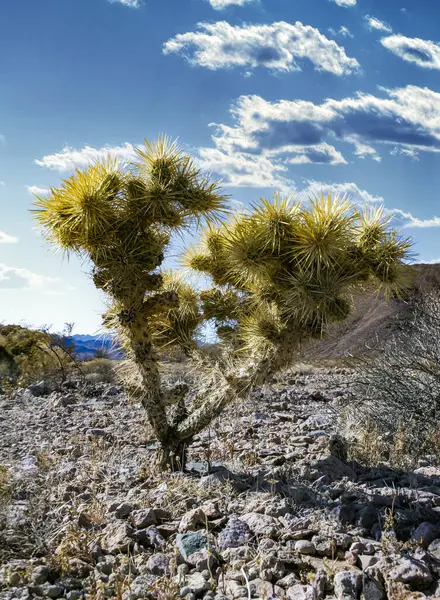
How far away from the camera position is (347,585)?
3.45m

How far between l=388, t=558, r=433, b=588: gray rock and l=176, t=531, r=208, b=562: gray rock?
3.84ft

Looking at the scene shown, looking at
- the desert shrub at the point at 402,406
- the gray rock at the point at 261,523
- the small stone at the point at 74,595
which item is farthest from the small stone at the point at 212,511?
the desert shrub at the point at 402,406

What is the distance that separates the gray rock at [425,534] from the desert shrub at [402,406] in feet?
7.27

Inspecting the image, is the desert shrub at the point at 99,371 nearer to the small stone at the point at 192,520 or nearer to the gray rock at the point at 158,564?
the small stone at the point at 192,520

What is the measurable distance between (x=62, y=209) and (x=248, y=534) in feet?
10.6

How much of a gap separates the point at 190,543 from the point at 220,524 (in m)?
0.42

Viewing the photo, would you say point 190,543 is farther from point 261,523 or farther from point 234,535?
point 261,523

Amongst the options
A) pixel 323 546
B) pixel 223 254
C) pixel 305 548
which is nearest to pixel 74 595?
pixel 305 548

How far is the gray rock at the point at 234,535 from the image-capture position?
4.05 m

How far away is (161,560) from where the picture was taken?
12.8 ft

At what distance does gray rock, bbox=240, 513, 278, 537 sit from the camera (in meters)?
4.12

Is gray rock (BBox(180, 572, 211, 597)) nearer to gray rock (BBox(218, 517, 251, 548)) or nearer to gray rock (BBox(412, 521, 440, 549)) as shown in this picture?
gray rock (BBox(218, 517, 251, 548))

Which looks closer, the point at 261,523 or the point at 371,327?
the point at 261,523

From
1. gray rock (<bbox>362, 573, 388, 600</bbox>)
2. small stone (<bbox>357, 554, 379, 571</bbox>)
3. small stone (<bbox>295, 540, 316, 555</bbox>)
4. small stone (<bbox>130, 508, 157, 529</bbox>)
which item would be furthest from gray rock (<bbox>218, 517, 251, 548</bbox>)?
gray rock (<bbox>362, 573, 388, 600</bbox>)
